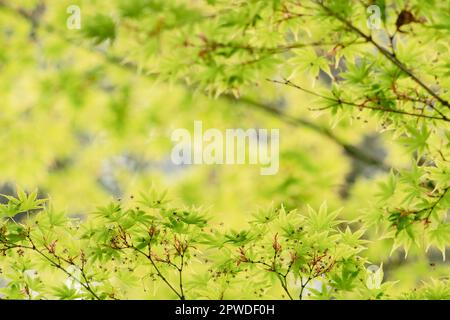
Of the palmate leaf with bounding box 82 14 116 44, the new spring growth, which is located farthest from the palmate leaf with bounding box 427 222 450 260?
the new spring growth

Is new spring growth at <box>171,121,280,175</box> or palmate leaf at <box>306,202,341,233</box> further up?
new spring growth at <box>171,121,280,175</box>

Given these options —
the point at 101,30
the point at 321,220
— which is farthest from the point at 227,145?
the point at 321,220

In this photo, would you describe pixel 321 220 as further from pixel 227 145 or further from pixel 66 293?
pixel 227 145

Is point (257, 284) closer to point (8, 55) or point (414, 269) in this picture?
point (414, 269)

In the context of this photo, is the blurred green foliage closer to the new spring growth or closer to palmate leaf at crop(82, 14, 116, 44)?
palmate leaf at crop(82, 14, 116, 44)

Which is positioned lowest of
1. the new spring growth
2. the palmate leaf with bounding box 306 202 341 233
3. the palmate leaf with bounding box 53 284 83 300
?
the palmate leaf with bounding box 53 284 83 300

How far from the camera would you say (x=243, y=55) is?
1.91 metres

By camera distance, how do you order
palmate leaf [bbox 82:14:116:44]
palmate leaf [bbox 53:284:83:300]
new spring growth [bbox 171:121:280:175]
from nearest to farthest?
palmate leaf [bbox 53:284:83:300] < palmate leaf [bbox 82:14:116:44] < new spring growth [bbox 171:121:280:175]

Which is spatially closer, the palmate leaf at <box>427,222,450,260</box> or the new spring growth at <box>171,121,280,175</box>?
the palmate leaf at <box>427,222,450,260</box>

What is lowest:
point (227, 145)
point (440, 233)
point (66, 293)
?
point (66, 293)

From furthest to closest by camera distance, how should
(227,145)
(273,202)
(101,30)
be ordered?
1. (227,145)
2. (101,30)
3. (273,202)

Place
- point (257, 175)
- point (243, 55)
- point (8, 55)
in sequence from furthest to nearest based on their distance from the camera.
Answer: point (8, 55)
point (257, 175)
point (243, 55)
